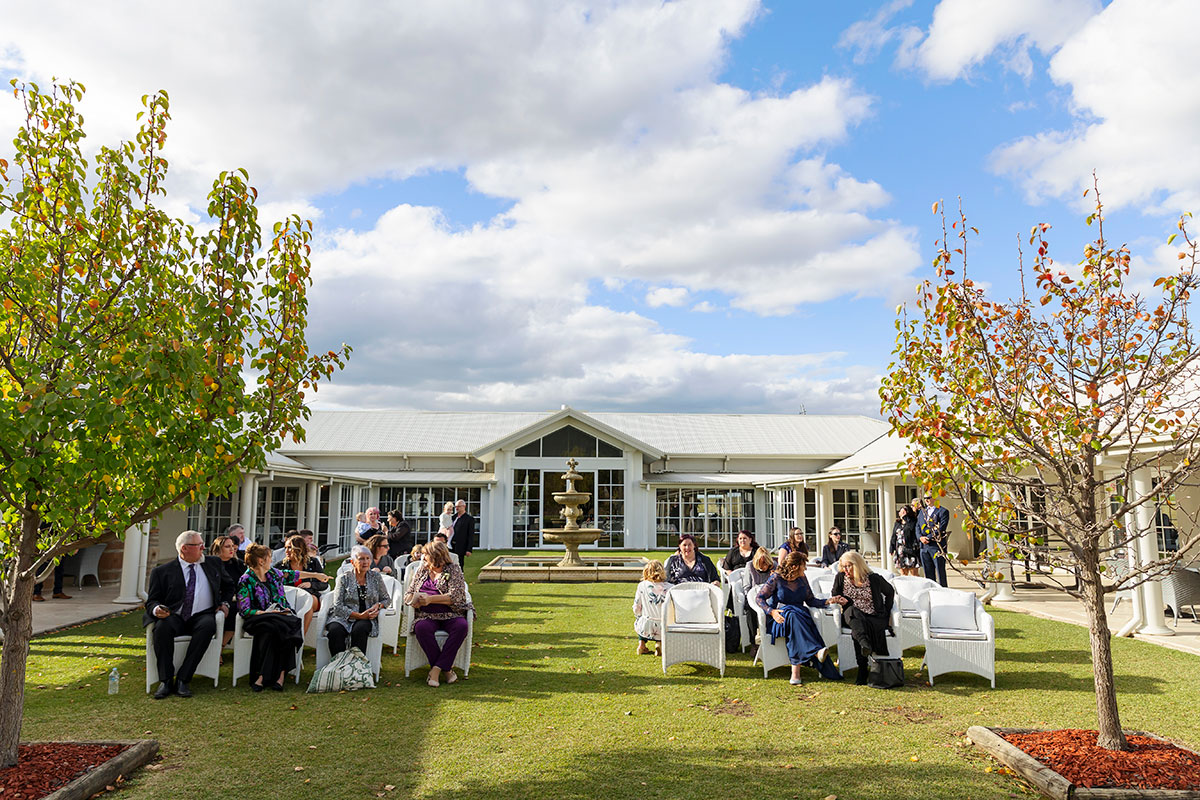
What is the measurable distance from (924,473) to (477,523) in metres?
21.3

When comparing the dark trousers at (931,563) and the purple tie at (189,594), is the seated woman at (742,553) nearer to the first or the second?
the dark trousers at (931,563)

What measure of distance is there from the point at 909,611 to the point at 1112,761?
360 centimetres

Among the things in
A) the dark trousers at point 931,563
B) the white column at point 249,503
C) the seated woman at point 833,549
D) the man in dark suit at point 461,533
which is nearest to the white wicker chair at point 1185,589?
the dark trousers at point 931,563

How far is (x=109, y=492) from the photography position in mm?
4371

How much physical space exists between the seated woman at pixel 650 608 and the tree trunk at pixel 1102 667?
4165 millimetres

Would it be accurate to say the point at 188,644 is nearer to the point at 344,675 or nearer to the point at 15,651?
the point at 344,675

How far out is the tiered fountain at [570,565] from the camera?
15727 mm

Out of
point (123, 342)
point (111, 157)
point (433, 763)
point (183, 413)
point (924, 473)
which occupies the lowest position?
point (433, 763)

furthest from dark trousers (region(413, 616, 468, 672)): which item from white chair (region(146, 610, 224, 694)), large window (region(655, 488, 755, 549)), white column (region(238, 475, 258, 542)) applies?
large window (region(655, 488, 755, 549))

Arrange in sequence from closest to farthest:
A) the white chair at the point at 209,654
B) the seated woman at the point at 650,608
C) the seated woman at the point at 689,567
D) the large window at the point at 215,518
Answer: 1. the white chair at the point at 209,654
2. the seated woman at the point at 650,608
3. the seated woman at the point at 689,567
4. the large window at the point at 215,518

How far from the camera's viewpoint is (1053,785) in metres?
4.31

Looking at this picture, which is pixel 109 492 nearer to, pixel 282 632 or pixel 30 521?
pixel 30 521

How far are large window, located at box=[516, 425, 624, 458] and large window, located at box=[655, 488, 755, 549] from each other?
227 cm

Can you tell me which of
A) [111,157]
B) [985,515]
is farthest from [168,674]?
[985,515]
